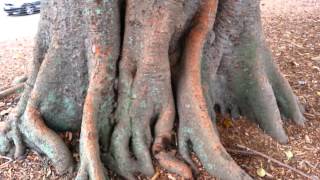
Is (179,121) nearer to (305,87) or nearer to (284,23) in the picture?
(305,87)

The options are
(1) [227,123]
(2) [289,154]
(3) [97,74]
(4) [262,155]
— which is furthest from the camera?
(1) [227,123]

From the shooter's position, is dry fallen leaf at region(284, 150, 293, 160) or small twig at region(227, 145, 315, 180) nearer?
small twig at region(227, 145, 315, 180)

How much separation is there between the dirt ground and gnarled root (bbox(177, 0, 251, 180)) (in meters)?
0.17

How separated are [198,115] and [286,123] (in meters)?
1.21

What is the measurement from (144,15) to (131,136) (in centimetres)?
89

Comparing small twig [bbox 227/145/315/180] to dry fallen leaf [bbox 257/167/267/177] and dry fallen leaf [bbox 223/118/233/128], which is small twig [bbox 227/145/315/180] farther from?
dry fallen leaf [bbox 223/118/233/128]

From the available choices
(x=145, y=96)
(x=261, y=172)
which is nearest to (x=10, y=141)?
(x=145, y=96)

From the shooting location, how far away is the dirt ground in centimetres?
369

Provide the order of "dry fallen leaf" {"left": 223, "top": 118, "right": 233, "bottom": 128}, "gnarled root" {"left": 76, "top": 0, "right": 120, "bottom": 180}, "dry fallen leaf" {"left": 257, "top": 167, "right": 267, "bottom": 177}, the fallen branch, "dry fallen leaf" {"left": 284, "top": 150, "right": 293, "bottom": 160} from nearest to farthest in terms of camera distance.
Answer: "gnarled root" {"left": 76, "top": 0, "right": 120, "bottom": 180} < "dry fallen leaf" {"left": 257, "top": 167, "right": 267, "bottom": 177} < "dry fallen leaf" {"left": 284, "top": 150, "right": 293, "bottom": 160} < "dry fallen leaf" {"left": 223, "top": 118, "right": 233, "bottom": 128} < the fallen branch

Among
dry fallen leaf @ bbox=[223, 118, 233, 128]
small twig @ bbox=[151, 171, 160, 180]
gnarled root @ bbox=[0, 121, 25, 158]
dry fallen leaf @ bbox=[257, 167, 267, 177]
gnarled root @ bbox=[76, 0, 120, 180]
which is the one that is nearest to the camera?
gnarled root @ bbox=[76, 0, 120, 180]

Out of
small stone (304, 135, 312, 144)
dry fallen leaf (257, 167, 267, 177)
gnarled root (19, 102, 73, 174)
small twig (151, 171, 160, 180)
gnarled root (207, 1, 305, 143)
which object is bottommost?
dry fallen leaf (257, 167, 267, 177)

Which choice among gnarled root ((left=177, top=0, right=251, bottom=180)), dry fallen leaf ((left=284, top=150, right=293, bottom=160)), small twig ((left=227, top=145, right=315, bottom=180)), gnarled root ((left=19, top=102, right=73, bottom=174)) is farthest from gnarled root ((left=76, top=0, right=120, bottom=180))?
dry fallen leaf ((left=284, top=150, right=293, bottom=160))

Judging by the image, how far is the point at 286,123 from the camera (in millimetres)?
4348

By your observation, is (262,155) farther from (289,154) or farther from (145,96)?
(145,96)
